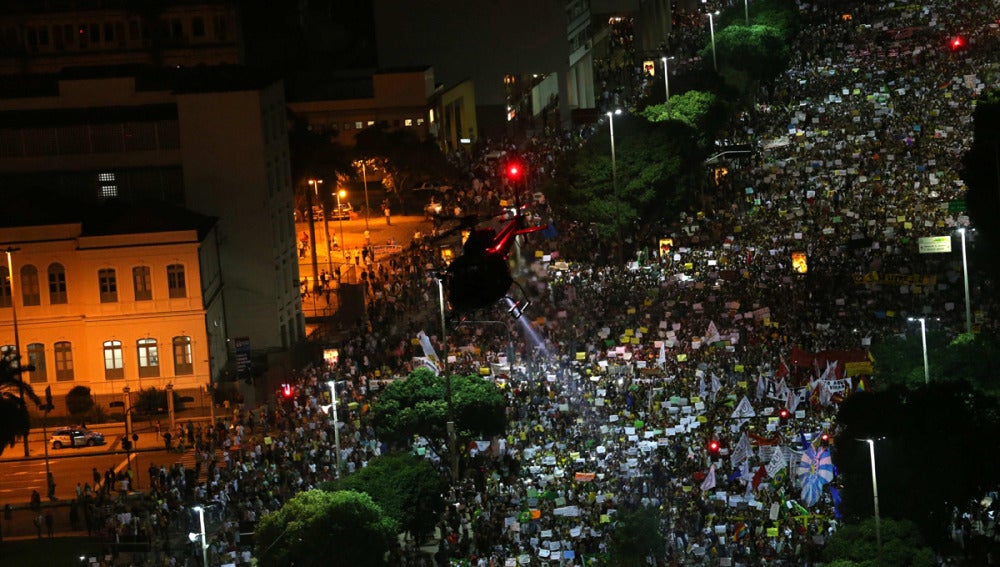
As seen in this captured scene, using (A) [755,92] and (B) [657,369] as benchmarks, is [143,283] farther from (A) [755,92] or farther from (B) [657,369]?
(A) [755,92]

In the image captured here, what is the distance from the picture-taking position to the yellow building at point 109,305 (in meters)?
96.4

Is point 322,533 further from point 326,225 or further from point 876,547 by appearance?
point 326,225

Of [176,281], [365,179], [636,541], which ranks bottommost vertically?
[636,541]

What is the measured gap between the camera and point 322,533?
66.4 m

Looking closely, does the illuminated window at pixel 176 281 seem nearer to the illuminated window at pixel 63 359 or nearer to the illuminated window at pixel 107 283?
the illuminated window at pixel 107 283

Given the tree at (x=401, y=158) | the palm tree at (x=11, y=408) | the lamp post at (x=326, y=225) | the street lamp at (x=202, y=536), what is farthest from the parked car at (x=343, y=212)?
the street lamp at (x=202, y=536)

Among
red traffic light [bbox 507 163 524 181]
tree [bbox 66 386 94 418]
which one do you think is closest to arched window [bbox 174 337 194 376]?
tree [bbox 66 386 94 418]

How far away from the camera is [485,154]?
128 meters

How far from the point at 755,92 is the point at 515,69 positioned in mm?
14443

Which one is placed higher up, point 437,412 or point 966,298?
point 966,298

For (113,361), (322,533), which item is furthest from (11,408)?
(322,533)

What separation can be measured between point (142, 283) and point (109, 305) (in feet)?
5.18

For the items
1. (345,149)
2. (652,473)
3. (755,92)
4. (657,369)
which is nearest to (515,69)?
(755,92)

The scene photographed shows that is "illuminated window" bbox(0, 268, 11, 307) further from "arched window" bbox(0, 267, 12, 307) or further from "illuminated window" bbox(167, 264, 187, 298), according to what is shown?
"illuminated window" bbox(167, 264, 187, 298)
